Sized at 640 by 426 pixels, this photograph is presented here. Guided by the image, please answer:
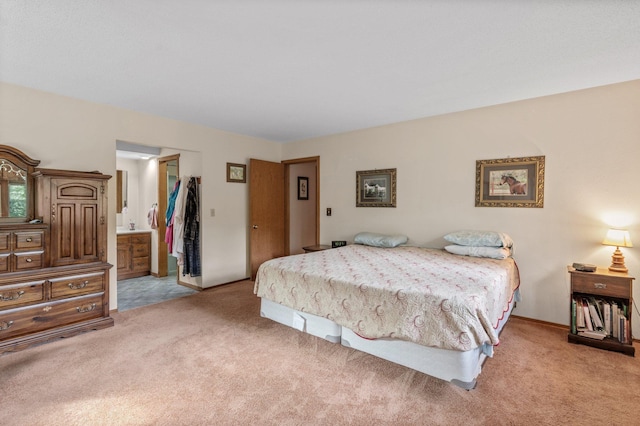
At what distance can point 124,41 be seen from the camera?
204 cm

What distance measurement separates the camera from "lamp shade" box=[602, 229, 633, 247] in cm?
254

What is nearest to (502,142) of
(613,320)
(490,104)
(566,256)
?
(490,104)

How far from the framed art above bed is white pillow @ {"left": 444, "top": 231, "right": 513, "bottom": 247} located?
3.36ft

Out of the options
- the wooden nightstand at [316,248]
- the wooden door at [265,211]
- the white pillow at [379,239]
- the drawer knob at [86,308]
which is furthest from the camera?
the wooden door at [265,211]

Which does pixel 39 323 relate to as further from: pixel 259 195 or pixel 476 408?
pixel 476 408

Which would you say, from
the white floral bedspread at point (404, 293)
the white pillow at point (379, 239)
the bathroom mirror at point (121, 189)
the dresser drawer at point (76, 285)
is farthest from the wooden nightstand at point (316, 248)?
the bathroom mirror at point (121, 189)

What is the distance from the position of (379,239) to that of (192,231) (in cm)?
268

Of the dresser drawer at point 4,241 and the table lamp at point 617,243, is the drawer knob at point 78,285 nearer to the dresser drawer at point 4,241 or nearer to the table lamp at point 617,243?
the dresser drawer at point 4,241

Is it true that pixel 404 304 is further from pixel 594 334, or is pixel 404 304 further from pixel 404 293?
pixel 594 334

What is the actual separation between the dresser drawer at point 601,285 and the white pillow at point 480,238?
0.63 m

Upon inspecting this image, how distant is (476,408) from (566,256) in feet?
6.89

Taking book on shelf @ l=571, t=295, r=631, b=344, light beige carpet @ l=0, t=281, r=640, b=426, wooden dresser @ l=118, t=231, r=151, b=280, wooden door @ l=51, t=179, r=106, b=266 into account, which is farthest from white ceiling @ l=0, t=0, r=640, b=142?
wooden dresser @ l=118, t=231, r=151, b=280

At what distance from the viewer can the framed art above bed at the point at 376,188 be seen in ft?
13.6

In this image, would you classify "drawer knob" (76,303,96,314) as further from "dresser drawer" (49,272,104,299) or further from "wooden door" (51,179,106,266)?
"wooden door" (51,179,106,266)
